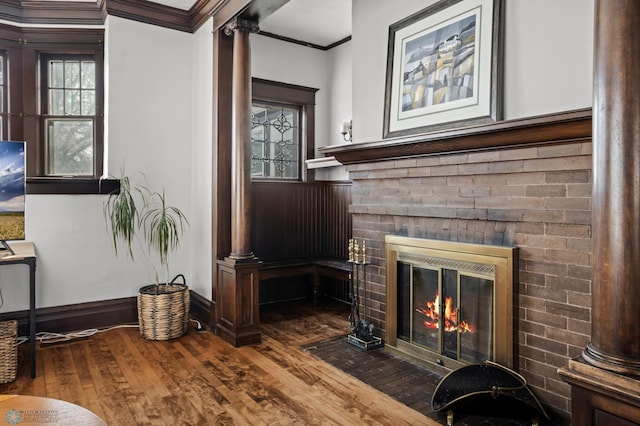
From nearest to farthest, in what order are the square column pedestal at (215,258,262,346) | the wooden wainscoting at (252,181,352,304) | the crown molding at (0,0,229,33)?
the square column pedestal at (215,258,262,346), the crown molding at (0,0,229,33), the wooden wainscoting at (252,181,352,304)

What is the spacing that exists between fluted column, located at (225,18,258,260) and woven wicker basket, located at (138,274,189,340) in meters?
0.61

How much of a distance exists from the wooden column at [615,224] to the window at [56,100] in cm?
371

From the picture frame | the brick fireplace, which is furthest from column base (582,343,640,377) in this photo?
the picture frame

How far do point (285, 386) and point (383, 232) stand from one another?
51.7 inches

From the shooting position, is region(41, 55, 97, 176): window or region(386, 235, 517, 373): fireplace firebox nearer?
region(386, 235, 517, 373): fireplace firebox

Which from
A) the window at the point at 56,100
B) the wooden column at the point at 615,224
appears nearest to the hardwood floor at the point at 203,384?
the wooden column at the point at 615,224

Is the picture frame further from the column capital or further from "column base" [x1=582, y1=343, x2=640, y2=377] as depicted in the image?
"column base" [x1=582, y1=343, x2=640, y2=377]

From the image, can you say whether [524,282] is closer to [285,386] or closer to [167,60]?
[285,386]

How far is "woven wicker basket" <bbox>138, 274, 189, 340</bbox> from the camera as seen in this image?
3.61 m

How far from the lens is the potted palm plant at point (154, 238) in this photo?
3627mm

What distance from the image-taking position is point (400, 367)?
303cm

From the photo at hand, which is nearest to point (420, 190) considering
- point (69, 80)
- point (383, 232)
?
point (383, 232)

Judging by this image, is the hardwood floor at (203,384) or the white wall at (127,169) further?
the white wall at (127,169)

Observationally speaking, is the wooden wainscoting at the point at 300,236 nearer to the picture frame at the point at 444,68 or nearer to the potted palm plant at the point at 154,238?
the potted palm plant at the point at 154,238
